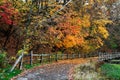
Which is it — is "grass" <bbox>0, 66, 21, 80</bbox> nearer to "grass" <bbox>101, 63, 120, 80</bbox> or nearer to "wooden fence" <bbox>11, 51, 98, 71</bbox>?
"wooden fence" <bbox>11, 51, 98, 71</bbox>

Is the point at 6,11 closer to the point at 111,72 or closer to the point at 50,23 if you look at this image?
the point at 50,23

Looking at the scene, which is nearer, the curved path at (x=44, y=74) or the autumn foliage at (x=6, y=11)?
the curved path at (x=44, y=74)

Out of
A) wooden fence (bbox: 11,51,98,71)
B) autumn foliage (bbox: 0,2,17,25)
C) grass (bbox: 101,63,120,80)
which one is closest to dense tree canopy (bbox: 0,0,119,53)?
autumn foliage (bbox: 0,2,17,25)

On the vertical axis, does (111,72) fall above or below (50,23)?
below

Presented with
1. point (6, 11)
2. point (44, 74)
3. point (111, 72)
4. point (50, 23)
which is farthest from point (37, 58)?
point (44, 74)

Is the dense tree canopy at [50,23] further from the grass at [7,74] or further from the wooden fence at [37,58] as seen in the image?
the grass at [7,74]

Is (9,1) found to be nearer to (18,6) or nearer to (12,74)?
(18,6)

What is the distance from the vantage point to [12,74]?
15.4 m

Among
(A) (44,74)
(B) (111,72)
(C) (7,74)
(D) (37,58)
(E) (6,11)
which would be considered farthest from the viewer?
(D) (37,58)

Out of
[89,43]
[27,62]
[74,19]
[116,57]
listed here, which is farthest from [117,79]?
[116,57]

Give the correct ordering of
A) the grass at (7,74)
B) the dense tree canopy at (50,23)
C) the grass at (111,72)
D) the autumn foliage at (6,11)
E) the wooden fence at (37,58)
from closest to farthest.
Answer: the grass at (7,74) → the wooden fence at (37,58) → the autumn foliage at (6,11) → the grass at (111,72) → the dense tree canopy at (50,23)

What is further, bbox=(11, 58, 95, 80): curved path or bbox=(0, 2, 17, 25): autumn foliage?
bbox=(0, 2, 17, 25): autumn foliage

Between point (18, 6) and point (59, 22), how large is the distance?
5.50m

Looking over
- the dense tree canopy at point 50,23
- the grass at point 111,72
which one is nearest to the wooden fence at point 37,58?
the dense tree canopy at point 50,23
